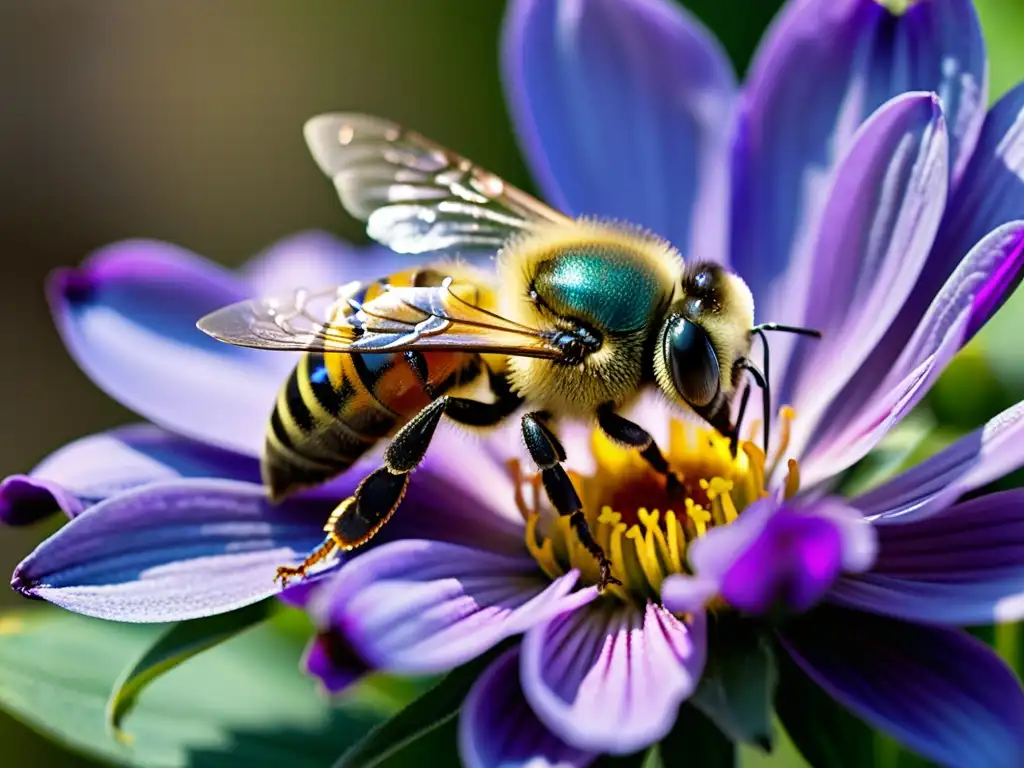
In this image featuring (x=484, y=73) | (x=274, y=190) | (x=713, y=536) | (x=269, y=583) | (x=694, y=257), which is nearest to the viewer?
(x=713, y=536)

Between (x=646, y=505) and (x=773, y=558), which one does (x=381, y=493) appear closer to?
(x=646, y=505)

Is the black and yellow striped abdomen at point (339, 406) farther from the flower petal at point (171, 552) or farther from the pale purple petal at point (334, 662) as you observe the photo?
the pale purple petal at point (334, 662)

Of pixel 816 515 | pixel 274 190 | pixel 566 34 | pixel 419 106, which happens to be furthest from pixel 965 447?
pixel 274 190

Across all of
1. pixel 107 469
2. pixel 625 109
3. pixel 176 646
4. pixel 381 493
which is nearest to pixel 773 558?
pixel 381 493

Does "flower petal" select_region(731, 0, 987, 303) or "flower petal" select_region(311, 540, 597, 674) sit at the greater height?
"flower petal" select_region(731, 0, 987, 303)

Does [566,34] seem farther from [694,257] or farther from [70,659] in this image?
[70,659]

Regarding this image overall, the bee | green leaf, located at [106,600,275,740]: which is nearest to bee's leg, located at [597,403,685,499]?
the bee

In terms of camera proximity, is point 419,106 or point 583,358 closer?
point 583,358

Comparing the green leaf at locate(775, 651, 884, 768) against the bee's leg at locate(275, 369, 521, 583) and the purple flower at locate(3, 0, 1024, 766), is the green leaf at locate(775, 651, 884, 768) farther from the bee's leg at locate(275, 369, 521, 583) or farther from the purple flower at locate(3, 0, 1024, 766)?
the bee's leg at locate(275, 369, 521, 583)
